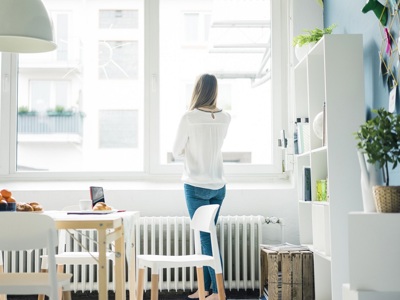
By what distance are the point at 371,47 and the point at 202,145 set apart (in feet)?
4.01

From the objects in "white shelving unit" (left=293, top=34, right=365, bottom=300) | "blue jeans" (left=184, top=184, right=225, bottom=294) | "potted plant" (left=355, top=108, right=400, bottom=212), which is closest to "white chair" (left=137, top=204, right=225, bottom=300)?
"blue jeans" (left=184, top=184, right=225, bottom=294)

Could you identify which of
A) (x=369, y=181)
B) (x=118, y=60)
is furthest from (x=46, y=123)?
(x=369, y=181)

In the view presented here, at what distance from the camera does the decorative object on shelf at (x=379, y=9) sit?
2811mm

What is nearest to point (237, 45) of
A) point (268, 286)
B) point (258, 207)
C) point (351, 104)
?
point (258, 207)

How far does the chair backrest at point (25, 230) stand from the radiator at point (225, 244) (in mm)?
1575

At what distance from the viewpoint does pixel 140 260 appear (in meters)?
3.04

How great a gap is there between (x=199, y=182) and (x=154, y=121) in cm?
99

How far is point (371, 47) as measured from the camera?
10.0ft

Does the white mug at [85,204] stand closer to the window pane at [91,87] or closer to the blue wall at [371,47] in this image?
the window pane at [91,87]

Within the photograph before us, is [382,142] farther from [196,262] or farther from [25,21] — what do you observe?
[25,21]

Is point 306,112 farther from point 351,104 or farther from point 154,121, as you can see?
point 154,121

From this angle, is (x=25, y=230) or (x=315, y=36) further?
(x=315, y=36)

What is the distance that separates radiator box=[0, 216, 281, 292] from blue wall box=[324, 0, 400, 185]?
1.29 m

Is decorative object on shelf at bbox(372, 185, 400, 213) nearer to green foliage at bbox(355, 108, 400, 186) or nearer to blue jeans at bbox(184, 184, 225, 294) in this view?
green foliage at bbox(355, 108, 400, 186)
